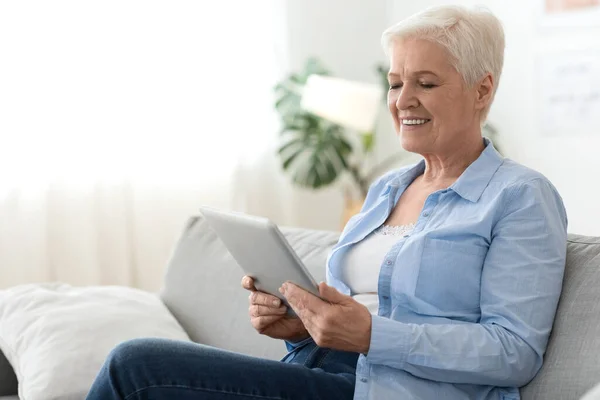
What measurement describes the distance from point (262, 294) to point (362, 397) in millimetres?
321

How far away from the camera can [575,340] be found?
1.43 metres

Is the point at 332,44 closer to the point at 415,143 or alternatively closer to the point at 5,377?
the point at 5,377

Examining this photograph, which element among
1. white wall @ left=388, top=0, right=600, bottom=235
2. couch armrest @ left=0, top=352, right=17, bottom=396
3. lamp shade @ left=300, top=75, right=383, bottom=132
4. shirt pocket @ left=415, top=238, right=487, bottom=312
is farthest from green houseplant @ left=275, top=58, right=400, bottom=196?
shirt pocket @ left=415, top=238, right=487, bottom=312

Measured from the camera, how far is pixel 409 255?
1.54 meters

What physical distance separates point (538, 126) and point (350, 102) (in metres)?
0.85

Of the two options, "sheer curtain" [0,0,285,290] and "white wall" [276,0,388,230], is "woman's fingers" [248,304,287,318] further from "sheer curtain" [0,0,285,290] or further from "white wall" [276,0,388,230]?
"white wall" [276,0,388,230]

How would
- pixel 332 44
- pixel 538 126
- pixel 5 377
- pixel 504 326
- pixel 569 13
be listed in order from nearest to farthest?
pixel 504 326, pixel 5 377, pixel 569 13, pixel 538 126, pixel 332 44

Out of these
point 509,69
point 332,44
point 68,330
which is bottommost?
point 68,330

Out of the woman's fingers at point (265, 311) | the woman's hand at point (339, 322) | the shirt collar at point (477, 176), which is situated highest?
the shirt collar at point (477, 176)

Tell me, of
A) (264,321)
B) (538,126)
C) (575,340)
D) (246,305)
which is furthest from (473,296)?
(538,126)

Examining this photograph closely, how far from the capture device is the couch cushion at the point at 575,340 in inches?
54.9

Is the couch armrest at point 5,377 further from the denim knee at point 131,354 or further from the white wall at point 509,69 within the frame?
the white wall at point 509,69

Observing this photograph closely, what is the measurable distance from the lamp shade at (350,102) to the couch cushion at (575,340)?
2.31 m

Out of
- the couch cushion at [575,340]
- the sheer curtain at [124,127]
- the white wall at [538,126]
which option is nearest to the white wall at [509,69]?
the white wall at [538,126]
